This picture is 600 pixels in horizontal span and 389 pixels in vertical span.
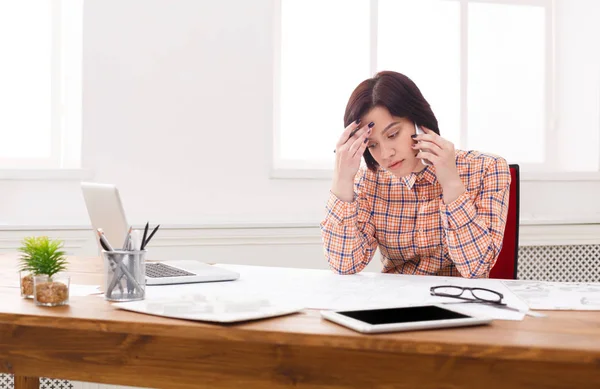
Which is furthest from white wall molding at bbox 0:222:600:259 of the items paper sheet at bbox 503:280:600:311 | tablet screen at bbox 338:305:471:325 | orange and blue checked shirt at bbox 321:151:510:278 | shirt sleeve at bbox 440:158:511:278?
tablet screen at bbox 338:305:471:325

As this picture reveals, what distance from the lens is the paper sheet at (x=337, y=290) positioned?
3.91 ft

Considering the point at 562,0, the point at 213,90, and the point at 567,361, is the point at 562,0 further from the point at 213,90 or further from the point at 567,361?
the point at 567,361

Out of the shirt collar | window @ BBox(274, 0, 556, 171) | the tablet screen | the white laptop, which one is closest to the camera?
the tablet screen

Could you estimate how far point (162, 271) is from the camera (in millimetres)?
1572

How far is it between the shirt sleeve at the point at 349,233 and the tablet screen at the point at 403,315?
66cm

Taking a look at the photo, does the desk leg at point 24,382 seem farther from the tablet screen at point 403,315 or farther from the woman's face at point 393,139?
the woman's face at point 393,139

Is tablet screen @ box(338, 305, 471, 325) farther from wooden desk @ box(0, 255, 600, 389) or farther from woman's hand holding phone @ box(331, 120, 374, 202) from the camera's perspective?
woman's hand holding phone @ box(331, 120, 374, 202)

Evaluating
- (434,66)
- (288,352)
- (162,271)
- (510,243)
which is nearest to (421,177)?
(510,243)

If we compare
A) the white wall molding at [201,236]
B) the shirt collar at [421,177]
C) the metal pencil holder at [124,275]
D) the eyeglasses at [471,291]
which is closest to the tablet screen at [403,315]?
the eyeglasses at [471,291]

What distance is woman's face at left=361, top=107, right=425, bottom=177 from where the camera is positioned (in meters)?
1.73

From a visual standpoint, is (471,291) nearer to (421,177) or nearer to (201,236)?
(421,177)

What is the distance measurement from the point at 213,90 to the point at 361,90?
1.08 m

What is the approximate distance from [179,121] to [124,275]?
156 cm

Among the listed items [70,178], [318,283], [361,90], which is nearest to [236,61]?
[70,178]
